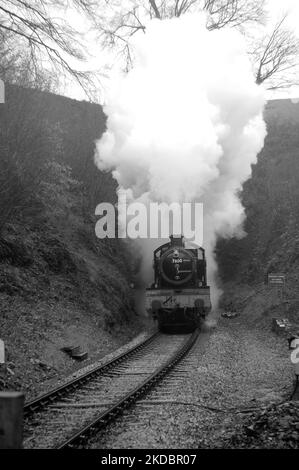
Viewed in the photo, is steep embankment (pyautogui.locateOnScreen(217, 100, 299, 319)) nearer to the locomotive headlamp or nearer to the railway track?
the locomotive headlamp

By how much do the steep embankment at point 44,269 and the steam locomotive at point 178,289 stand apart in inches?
59.6

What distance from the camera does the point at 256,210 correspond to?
26.9m

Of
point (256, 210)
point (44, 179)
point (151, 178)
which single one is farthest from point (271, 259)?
point (44, 179)

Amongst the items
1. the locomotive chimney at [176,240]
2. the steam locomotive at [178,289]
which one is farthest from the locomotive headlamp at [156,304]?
the locomotive chimney at [176,240]

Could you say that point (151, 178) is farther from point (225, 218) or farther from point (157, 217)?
point (225, 218)

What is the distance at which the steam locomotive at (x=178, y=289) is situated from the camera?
53.5 ft
